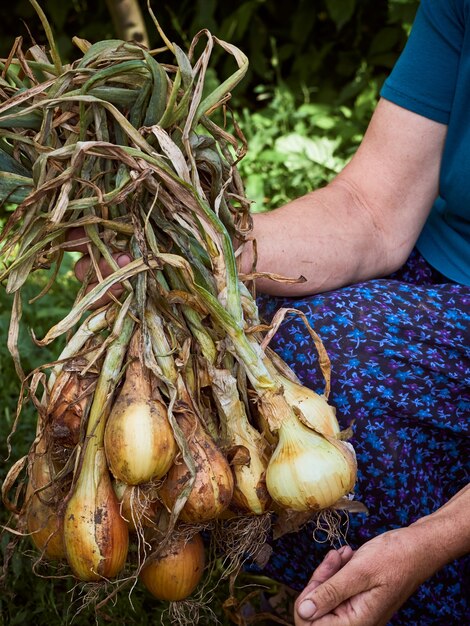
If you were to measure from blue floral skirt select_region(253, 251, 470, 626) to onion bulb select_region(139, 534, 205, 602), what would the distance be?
207 millimetres

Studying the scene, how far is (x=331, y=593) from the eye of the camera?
1.11 m

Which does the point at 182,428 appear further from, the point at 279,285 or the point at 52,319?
the point at 52,319

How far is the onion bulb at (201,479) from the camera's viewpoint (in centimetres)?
110

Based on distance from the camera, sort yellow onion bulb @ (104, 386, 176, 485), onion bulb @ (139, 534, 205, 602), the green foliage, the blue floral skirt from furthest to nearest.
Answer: the green foliage < the blue floral skirt < onion bulb @ (139, 534, 205, 602) < yellow onion bulb @ (104, 386, 176, 485)

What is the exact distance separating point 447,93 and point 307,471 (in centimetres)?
81

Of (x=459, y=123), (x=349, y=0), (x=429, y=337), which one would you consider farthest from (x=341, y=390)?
(x=349, y=0)

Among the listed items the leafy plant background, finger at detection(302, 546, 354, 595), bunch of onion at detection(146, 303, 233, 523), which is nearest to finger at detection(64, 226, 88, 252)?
bunch of onion at detection(146, 303, 233, 523)

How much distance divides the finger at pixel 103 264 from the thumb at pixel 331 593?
1.59 feet

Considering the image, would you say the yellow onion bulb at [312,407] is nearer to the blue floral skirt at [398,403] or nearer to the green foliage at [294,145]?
the blue floral skirt at [398,403]

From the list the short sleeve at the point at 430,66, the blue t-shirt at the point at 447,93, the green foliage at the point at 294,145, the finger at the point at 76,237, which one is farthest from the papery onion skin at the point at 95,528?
the green foliage at the point at 294,145

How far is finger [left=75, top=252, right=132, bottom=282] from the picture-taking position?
4.01 feet

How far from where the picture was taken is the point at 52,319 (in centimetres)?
252

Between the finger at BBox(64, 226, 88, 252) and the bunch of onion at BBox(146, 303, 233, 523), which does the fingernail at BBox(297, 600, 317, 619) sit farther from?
the finger at BBox(64, 226, 88, 252)

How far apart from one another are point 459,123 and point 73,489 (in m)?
0.91
